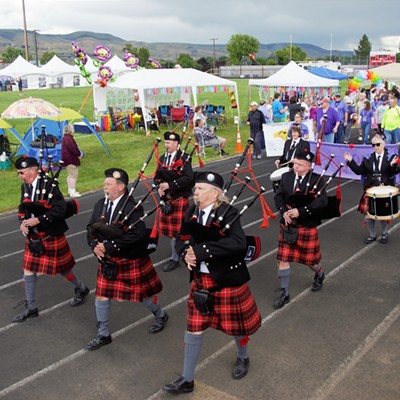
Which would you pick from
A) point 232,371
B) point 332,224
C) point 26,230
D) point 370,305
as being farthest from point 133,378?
point 332,224

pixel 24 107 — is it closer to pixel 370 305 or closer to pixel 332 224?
pixel 332 224

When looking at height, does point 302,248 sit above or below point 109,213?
below

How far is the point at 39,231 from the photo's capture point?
5.29m

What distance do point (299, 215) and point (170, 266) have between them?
234 centimetres

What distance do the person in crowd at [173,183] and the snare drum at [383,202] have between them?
2.72 meters

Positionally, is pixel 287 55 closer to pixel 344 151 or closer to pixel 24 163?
pixel 344 151

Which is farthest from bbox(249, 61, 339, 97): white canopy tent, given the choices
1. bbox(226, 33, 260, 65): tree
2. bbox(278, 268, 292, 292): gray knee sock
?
bbox(226, 33, 260, 65): tree

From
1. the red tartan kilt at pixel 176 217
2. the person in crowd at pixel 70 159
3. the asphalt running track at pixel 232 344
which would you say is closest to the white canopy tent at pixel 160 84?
the person in crowd at pixel 70 159

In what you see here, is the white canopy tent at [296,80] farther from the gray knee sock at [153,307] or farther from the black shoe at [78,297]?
the gray knee sock at [153,307]

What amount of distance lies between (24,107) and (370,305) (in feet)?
36.6

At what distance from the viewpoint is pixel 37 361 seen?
458cm

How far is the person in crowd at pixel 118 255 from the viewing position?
14.9ft

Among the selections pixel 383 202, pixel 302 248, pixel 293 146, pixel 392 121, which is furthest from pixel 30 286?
pixel 392 121

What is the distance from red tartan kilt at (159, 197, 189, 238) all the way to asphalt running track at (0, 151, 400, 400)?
1.90ft
